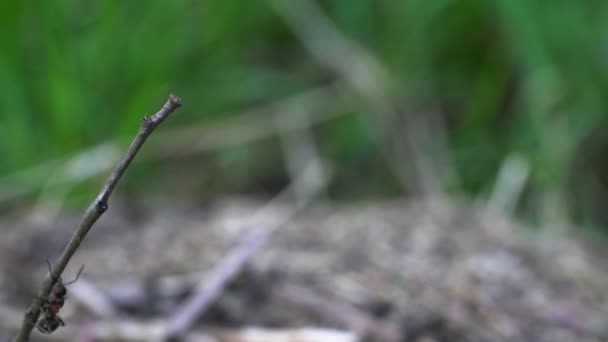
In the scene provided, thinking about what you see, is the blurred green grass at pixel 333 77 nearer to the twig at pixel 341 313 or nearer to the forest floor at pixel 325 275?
the forest floor at pixel 325 275

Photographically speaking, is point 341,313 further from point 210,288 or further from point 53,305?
point 53,305

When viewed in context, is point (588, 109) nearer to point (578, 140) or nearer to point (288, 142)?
point (578, 140)

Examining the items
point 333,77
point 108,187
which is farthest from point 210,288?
point 333,77

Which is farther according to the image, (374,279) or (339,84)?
(339,84)

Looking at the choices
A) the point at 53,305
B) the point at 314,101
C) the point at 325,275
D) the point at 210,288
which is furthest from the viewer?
the point at 314,101

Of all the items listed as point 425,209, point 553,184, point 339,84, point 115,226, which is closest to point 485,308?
point 425,209

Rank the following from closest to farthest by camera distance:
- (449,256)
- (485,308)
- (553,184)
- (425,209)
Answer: (485,308) → (449,256) → (425,209) → (553,184)

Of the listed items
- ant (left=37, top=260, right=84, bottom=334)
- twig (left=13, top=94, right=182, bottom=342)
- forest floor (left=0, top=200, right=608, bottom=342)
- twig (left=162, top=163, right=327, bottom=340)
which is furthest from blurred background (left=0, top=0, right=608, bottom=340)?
twig (left=13, top=94, right=182, bottom=342)

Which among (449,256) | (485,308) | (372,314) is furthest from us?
(449,256)
